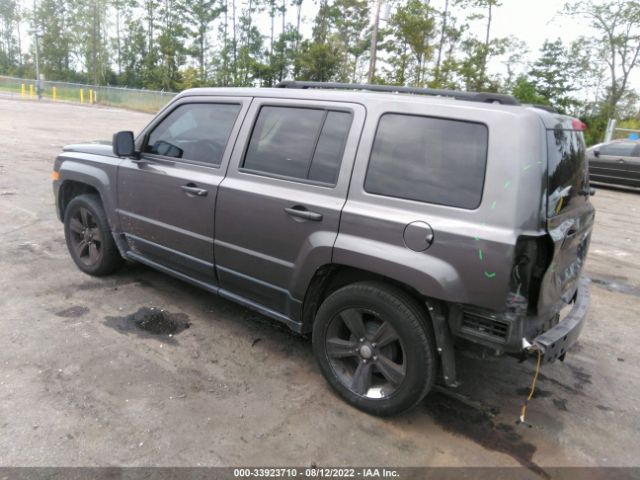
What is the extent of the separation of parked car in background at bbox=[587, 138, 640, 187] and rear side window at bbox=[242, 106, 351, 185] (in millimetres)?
12680

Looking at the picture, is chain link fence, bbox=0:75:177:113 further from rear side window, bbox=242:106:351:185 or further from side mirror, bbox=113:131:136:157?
rear side window, bbox=242:106:351:185

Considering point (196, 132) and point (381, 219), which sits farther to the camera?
point (196, 132)

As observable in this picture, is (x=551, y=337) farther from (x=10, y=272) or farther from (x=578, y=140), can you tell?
(x=10, y=272)

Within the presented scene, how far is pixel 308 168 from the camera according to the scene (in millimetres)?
3133

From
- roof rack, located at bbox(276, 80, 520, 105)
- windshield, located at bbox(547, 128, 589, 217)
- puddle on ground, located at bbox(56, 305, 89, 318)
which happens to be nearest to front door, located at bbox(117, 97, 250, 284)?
roof rack, located at bbox(276, 80, 520, 105)

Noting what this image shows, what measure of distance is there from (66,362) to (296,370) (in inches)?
60.5

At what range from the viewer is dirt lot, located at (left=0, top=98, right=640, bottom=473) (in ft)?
8.63

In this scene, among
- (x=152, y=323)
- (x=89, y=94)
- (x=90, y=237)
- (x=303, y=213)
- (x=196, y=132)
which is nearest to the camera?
(x=303, y=213)

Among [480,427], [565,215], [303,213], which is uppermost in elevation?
[565,215]

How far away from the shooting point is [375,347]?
2891mm

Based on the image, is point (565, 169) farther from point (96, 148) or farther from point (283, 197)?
point (96, 148)

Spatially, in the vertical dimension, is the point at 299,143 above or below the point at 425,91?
below

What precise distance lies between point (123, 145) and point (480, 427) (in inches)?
132

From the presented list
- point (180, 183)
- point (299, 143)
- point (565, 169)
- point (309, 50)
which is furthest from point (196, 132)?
point (309, 50)
